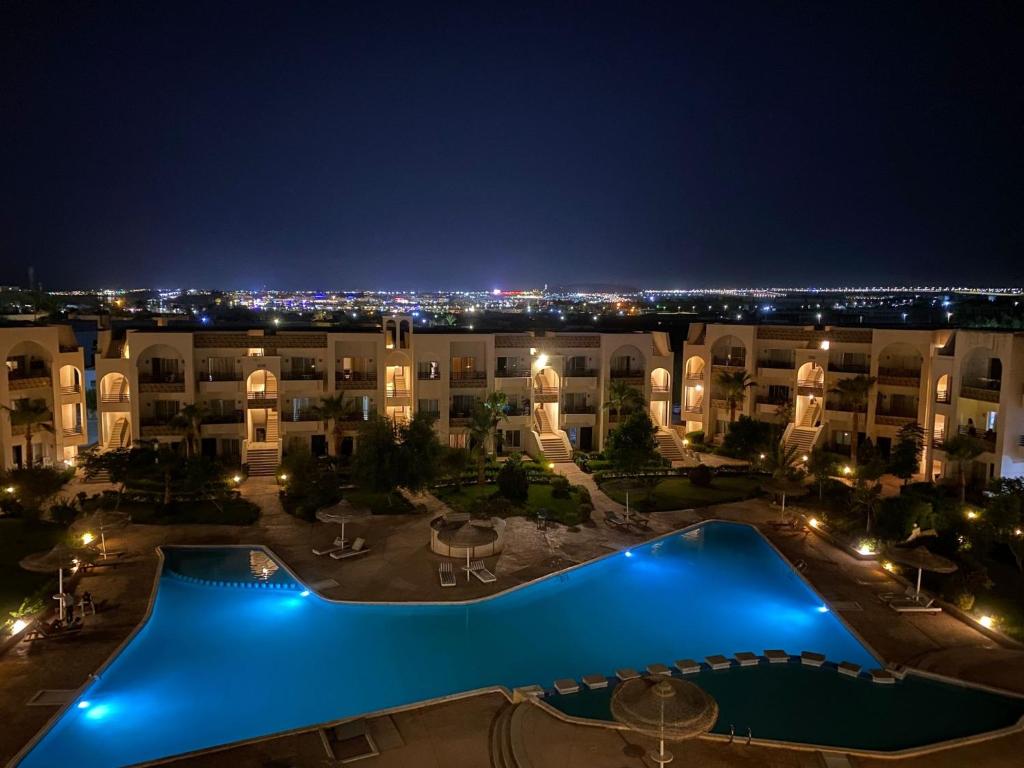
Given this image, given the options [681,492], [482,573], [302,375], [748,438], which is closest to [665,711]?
[482,573]

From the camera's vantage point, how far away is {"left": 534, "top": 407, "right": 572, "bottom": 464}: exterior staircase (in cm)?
4144

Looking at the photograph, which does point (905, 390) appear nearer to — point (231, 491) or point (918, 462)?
point (918, 462)

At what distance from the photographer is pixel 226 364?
131ft

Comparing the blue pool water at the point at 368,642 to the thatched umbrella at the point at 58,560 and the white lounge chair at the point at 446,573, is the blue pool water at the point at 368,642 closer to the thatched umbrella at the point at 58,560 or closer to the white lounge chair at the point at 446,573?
the white lounge chair at the point at 446,573

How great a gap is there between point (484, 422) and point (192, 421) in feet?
47.8

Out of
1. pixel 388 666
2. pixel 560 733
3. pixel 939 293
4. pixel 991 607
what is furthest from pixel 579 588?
pixel 939 293

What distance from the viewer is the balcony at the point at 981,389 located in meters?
32.1

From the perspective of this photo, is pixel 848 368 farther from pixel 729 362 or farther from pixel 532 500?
pixel 532 500

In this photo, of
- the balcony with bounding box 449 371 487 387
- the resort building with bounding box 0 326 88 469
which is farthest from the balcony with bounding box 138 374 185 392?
the balcony with bounding box 449 371 487 387

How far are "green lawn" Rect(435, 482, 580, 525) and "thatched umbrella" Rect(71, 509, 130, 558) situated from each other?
13.4 meters

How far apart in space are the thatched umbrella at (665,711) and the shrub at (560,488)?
19874 millimetres

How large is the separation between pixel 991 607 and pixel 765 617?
6.61m

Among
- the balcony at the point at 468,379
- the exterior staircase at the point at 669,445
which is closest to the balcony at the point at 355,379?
the balcony at the point at 468,379

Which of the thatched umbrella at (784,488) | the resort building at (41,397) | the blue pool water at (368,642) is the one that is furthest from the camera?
the resort building at (41,397)
